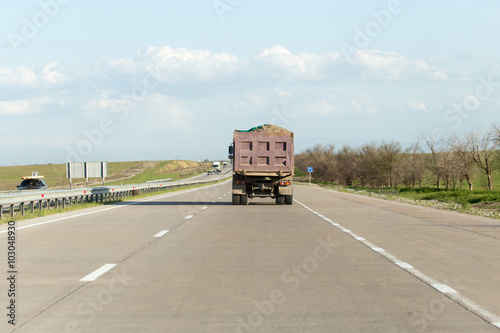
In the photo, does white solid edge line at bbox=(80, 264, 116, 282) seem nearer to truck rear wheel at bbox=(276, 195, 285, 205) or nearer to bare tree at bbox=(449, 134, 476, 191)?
truck rear wheel at bbox=(276, 195, 285, 205)

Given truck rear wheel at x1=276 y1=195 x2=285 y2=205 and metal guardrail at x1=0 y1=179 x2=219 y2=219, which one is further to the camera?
truck rear wheel at x1=276 y1=195 x2=285 y2=205

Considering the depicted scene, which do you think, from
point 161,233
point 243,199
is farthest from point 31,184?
point 161,233

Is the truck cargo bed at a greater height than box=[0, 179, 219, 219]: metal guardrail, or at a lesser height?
greater

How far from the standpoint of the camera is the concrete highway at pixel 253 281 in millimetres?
5805

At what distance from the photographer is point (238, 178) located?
2772 centimetres

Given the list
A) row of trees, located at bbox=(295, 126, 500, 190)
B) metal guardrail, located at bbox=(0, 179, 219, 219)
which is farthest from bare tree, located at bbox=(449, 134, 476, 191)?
metal guardrail, located at bbox=(0, 179, 219, 219)

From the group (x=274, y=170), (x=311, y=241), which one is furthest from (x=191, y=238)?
(x=274, y=170)

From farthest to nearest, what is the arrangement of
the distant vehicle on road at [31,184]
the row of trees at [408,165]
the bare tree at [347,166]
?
the bare tree at [347,166] → the row of trees at [408,165] → the distant vehicle on road at [31,184]

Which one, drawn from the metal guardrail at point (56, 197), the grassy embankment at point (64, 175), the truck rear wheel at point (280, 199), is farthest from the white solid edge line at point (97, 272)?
the truck rear wheel at point (280, 199)

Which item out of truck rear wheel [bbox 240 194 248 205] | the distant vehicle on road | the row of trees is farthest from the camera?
the row of trees

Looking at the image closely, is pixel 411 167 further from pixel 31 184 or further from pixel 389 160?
pixel 31 184

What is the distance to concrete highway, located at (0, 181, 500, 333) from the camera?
5805 mm

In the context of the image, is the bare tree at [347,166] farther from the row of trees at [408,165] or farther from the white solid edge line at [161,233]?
the white solid edge line at [161,233]

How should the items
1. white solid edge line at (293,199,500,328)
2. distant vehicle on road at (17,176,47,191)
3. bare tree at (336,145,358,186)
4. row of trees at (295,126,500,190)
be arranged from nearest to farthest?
white solid edge line at (293,199,500,328) → distant vehicle on road at (17,176,47,191) → row of trees at (295,126,500,190) → bare tree at (336,145,358,186)
